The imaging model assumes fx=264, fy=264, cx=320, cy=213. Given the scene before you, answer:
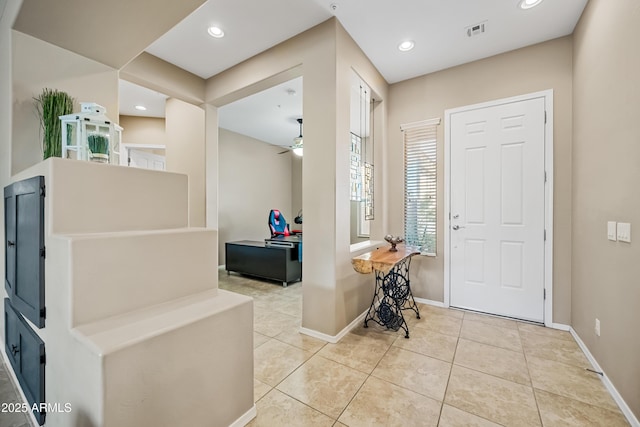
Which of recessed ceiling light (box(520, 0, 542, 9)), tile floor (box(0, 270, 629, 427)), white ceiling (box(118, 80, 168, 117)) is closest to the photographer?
tile floor (box(0, 270, 629, 427))

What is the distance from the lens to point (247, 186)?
662 centimetres

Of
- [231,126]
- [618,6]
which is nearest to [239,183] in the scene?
[231,126]

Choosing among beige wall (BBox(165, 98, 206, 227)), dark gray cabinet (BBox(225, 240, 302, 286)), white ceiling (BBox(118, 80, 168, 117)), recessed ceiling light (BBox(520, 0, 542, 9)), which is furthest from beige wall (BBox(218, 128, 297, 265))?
recessed ceiling light (BBox(520, 0, 542, 9))

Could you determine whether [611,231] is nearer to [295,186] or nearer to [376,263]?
[376,263]

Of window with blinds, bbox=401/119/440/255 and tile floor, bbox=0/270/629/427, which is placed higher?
window with blinds, bbox=401/119/440/255

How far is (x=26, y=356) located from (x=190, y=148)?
2.98m

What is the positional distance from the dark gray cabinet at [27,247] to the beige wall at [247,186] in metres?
3.99

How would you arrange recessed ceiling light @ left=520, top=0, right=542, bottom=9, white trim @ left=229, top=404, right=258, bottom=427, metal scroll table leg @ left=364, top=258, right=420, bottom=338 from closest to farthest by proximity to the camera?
white trim @ left=229, top=404, right=258, bottom=427, recessed ceiling light @ left=520, top=0, right=542, bottom=9, metal scroll table leg @ left=364, top=258, right=420, bottom=338

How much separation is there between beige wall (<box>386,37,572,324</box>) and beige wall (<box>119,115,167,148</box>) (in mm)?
4220

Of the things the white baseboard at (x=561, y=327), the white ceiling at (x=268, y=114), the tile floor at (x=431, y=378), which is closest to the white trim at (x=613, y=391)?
the tile floor at (x=431, y=378)

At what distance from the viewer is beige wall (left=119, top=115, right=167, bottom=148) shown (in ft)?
16.0

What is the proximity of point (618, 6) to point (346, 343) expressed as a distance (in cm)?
318

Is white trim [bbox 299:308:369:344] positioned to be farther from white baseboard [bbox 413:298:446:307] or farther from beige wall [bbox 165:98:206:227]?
beige wall [bbox 165:98:206:227]

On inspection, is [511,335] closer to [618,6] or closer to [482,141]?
[482,141]
